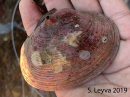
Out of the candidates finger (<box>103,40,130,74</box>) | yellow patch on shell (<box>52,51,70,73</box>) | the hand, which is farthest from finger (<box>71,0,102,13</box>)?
yellow patch on shell (<box>52,51,70,73</box>)

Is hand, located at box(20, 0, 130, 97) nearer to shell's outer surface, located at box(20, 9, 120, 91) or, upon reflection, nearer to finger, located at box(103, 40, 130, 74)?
finger, located at box(103, 40, 130, 74)

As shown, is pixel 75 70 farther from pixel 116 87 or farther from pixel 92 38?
pixel 116 87

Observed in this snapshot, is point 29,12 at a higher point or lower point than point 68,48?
higher

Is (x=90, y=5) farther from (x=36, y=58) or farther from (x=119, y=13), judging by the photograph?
(x=36, y=58)

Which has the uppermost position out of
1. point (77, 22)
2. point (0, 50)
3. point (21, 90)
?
point (77, 22)

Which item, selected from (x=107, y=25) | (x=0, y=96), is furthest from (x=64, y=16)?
(x=0, y=96)

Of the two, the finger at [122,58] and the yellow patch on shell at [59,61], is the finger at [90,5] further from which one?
the yellow patch on shell at [59,61]

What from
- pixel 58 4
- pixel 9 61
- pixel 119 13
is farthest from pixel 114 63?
pixel 9 61

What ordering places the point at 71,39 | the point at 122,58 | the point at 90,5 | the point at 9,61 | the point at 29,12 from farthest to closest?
the point at 9,61 < the point at 29,12 < the point at 90,5 < the point at 122,58 < the point at 71,39
